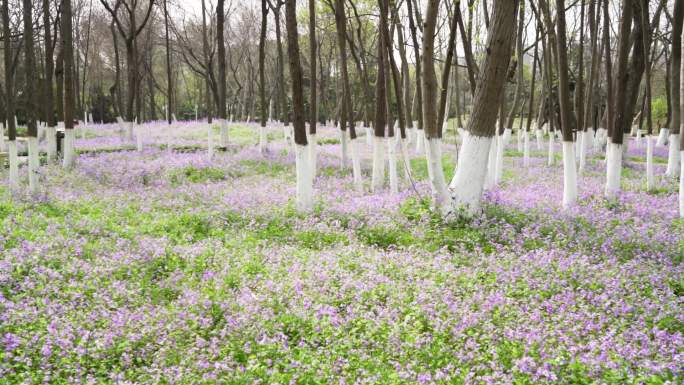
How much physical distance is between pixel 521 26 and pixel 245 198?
11.5 metres

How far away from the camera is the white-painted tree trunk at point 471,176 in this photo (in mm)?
10305

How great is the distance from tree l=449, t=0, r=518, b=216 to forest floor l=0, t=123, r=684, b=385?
0.59m

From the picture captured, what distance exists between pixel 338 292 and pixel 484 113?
5.14m

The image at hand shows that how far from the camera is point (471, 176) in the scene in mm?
10367

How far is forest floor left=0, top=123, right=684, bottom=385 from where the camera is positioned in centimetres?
514

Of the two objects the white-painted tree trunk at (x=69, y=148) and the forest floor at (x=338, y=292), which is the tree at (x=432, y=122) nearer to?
the forest floor at (x=338, y=292)

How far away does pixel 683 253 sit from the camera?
28.0ft

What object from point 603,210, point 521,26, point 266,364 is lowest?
point 266,364

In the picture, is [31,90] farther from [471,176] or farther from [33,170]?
[471,176]

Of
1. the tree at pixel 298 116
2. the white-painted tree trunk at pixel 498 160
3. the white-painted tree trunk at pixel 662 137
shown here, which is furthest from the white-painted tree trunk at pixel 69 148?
the white-painted tree trunk at pixel 662 137

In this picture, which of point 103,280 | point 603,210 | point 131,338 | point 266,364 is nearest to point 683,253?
point 603,210

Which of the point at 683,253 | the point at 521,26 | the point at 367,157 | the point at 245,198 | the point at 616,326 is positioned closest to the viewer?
the point at 616,326

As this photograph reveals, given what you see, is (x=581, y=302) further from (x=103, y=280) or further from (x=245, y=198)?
(x=245, y=198)

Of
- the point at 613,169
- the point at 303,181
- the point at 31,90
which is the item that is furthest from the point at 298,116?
the point at 613,169
